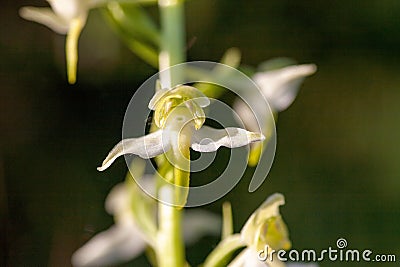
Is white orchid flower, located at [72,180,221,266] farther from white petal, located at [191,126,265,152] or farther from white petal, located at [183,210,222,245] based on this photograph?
white petal, located at [191,126,265,152]

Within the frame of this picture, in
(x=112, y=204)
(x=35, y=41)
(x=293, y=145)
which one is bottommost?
(x=112, y=204)

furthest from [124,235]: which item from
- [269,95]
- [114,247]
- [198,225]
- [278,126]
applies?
[278,126]

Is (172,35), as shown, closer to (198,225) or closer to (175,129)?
(175,129)

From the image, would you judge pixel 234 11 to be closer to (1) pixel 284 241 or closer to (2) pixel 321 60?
(2) pixel 321 60

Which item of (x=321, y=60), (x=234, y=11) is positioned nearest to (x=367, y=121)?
(x=321, y=60)

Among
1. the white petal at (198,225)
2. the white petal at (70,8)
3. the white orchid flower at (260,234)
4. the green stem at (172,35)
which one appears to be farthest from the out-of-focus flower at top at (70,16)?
the white petal at (198,225)

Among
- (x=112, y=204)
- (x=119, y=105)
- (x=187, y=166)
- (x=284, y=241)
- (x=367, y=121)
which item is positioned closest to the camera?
(x=187, y=166)

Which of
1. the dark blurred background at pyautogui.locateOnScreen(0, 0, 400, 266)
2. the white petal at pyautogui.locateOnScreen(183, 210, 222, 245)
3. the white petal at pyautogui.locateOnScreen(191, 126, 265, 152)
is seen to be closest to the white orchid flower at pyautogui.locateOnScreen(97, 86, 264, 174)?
the white petal at pyautogui.locateOnScreen(191, 126, 265, 152)
